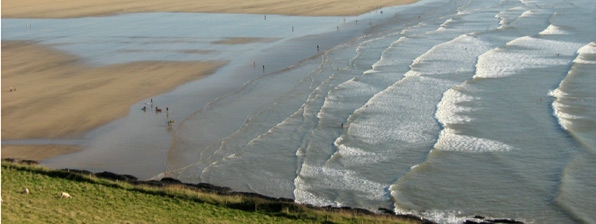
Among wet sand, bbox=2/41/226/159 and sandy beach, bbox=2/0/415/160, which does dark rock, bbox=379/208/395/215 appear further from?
wet sand, bbox=2/41/226/159

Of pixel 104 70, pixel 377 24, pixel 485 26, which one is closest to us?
pixel 104 70

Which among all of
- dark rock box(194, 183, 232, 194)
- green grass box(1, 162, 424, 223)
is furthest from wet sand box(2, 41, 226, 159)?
dark rock box(194, 183, 232, 194)

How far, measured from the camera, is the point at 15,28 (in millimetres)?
54344

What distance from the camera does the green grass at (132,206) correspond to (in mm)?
15839

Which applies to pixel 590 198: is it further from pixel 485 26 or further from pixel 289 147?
pixel 485 26

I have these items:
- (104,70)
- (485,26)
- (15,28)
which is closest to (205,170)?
(104,70)

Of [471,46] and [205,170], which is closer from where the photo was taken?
[205,170]

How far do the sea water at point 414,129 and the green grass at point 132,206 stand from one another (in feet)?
6.26

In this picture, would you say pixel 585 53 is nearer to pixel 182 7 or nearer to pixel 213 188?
pixel 213 188

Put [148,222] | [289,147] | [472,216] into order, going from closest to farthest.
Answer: [148,222], [472,216], [289,147]

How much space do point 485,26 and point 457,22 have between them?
3.06m

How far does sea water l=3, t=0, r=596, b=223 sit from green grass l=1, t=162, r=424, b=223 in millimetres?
1907

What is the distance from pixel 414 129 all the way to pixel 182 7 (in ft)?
149

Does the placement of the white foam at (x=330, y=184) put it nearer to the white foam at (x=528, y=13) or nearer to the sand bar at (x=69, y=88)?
the sand bar at (x=69, y=88)
